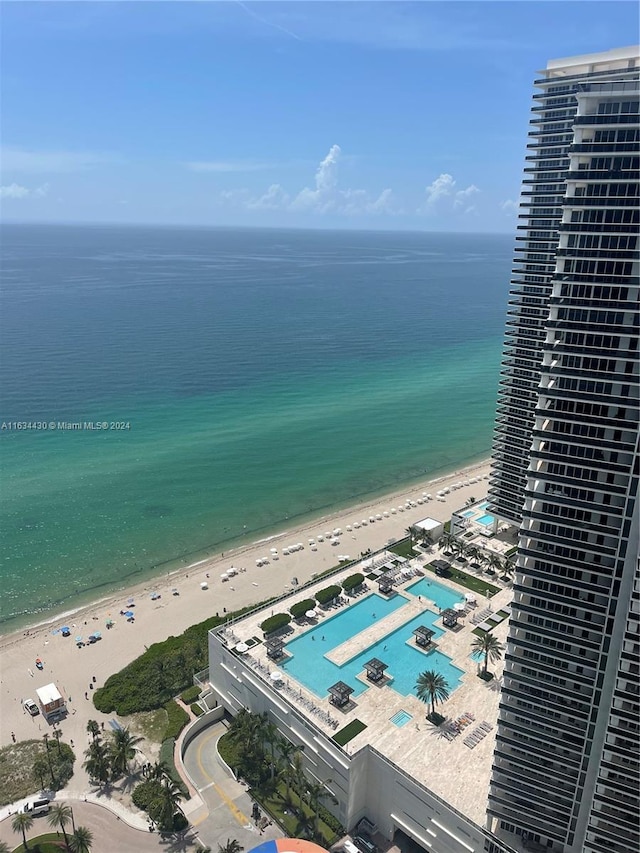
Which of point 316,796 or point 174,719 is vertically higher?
point 316,796

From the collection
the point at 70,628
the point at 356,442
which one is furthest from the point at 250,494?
the point at 70,628

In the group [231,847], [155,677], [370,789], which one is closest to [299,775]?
[370,789]

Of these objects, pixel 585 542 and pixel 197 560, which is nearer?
pixel 585 542

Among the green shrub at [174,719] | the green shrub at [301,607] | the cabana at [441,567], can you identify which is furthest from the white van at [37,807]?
the cabana at [441,567]

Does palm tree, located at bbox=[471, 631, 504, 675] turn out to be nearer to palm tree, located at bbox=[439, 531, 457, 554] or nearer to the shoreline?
palm tree, located at bbox=[439, 531, 457, 554]

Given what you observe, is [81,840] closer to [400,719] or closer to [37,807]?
[37,807]

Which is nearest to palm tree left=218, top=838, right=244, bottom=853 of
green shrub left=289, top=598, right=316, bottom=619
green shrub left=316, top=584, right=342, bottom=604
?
green shrub left=289, top=598, right=316, bottom=619
